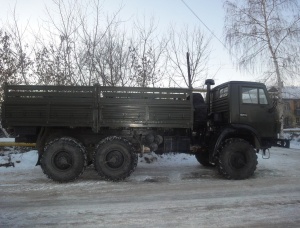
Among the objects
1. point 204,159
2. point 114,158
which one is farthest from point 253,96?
point 114,158

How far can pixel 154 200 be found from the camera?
19.8 feet

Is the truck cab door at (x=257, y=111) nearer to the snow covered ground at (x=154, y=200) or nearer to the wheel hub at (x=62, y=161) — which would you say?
the snow covered ground at (x=154, y=200)

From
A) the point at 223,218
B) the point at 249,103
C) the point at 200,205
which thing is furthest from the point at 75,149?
the point at 249,103

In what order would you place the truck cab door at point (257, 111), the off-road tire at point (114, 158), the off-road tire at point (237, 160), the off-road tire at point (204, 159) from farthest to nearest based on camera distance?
the off-road tire at point (204, 159), the truck cab door at point (257, 111), the off-road tire at point (237, 160), the off-road tire at point (114, 158)

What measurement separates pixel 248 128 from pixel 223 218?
4.00 meters

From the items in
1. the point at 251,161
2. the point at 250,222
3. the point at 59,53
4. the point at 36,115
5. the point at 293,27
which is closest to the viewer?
the point at 250,222

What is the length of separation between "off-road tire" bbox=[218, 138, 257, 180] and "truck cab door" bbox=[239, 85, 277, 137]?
0.65 meters

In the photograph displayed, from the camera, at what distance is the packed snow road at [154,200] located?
481cm

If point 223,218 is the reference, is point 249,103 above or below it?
above

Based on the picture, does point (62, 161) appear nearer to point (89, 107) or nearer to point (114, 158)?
point (114, 158)

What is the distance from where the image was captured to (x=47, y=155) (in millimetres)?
7637

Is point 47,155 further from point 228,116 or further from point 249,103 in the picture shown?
point 249,103

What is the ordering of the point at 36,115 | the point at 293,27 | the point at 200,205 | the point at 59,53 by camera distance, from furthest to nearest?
the point at 293,27, the point at 59,53, the point at 36,115, the point at 200,205

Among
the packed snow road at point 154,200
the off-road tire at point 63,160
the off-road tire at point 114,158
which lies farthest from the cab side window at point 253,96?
the off-road tire at point 63,160
